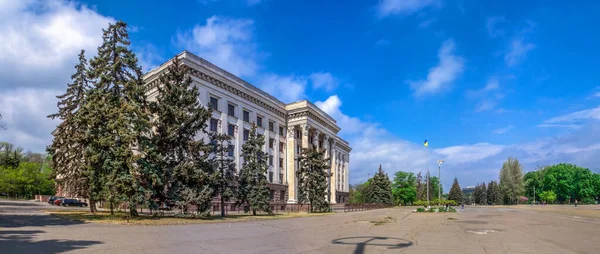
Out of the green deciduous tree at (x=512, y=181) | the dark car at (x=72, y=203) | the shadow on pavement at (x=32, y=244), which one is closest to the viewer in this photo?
the shadow on pavement at (x=32, y=244)

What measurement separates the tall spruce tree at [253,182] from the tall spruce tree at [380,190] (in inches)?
2053

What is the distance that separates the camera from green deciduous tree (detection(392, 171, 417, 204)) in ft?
338

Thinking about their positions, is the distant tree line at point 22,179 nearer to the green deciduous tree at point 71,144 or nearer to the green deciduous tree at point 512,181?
the green deciduous tree at point 71,144

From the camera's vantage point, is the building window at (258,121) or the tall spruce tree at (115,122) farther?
the building window at (258,121)

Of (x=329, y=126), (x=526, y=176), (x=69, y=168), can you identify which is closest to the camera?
(x=69, y=168)

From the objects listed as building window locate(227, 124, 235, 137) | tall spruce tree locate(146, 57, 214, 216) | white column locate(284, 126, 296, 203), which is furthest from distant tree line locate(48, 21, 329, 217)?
white column locate(284, 126, 296, 203)

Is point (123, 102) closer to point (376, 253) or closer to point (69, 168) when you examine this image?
point (69, 168)

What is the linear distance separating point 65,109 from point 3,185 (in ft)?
140

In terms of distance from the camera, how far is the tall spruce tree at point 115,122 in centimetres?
2302

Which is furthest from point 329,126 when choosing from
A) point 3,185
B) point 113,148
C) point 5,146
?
point 5,146

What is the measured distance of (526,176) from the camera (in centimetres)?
12694

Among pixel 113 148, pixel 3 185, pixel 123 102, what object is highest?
pixel 123 102

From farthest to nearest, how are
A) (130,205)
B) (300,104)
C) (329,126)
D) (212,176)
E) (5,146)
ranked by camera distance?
(5,146) → (329,126) → (300,104) → (212,176) → (130,205)

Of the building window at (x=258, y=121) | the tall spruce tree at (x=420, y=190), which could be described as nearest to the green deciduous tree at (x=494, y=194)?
the tall spruce tree at (x=420, y=190)
